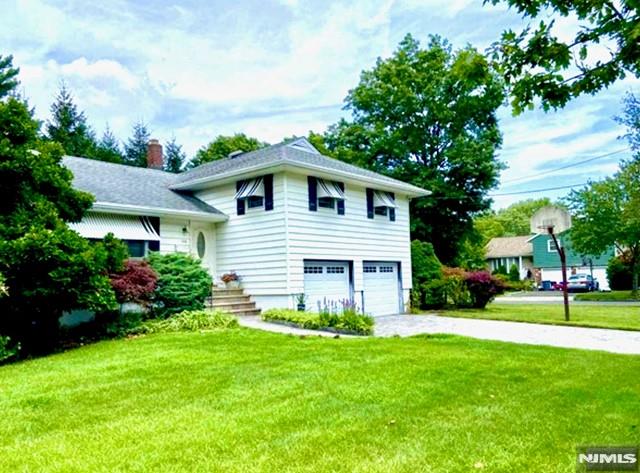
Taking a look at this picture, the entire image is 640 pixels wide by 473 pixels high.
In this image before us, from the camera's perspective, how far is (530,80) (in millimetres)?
4332

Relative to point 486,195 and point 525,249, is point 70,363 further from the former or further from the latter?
point 525,249

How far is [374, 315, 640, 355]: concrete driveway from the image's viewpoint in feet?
30.7

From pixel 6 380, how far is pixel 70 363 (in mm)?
1030

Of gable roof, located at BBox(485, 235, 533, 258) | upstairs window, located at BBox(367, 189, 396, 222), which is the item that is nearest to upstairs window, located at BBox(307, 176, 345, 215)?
upstairs window, located at BBox(367, 189, 396, 222)

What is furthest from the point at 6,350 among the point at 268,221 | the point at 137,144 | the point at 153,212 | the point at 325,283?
the point at 137,144

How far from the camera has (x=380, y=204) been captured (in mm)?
17328

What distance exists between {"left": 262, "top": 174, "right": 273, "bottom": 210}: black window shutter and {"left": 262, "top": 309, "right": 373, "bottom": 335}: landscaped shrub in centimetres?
377

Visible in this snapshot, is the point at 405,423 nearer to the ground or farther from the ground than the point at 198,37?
nearer to the ground

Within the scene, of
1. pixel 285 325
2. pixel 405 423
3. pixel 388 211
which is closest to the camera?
pixel 405 423

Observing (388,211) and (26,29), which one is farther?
(388,211)

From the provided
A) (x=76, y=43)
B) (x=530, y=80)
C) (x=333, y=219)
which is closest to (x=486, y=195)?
(x=333, y=219)

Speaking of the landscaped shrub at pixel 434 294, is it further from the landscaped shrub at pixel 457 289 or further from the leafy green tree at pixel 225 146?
the leafy green tree at pixel 225 146

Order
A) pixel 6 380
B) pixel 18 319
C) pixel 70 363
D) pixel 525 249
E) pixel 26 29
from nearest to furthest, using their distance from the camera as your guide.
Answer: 1. pixel 6 380
2. pixel 70 363
3. pixel 18 319
4. pixel 26 29
5. pixel 525 249

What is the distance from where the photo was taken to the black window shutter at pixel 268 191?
560 inches
